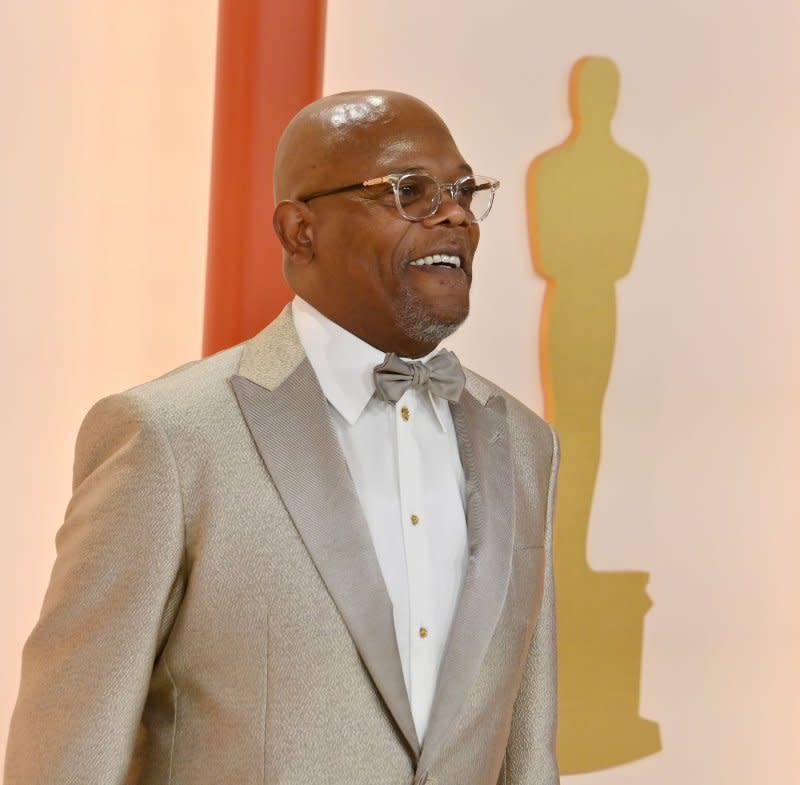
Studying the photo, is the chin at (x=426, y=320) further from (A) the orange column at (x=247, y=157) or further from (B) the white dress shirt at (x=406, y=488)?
(A) the orange column at (x=247, y=157)

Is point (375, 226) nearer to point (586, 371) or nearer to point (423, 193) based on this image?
point (423, 193)

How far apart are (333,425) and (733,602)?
151cm

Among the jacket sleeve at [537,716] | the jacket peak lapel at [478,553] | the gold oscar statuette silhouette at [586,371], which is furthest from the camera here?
the gold oscar statuette silhouette at [586,371]

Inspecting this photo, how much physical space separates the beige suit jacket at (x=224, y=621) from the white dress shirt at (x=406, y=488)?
0.13 ft

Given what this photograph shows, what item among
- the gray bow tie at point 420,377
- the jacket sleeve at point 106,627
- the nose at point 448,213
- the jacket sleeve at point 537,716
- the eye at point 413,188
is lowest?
the jacket sleeve at point 537,716

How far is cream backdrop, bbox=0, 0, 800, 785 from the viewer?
265 cm

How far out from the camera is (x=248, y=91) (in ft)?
7.85

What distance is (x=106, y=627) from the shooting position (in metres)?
1.51

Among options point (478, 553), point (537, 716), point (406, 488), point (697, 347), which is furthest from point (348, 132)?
point (697, 347)

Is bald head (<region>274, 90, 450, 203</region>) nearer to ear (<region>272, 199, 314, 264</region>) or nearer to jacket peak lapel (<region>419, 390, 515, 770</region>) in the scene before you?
ear (<region>272, 199, 314, 264</region>)

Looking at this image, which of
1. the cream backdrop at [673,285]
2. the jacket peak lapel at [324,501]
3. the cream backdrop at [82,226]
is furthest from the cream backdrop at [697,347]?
the jacket peak lapel at [324,501]

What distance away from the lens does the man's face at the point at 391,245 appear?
1.69 m

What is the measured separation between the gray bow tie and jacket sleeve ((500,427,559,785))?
11.2 inches

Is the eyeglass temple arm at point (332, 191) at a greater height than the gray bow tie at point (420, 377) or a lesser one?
greater
